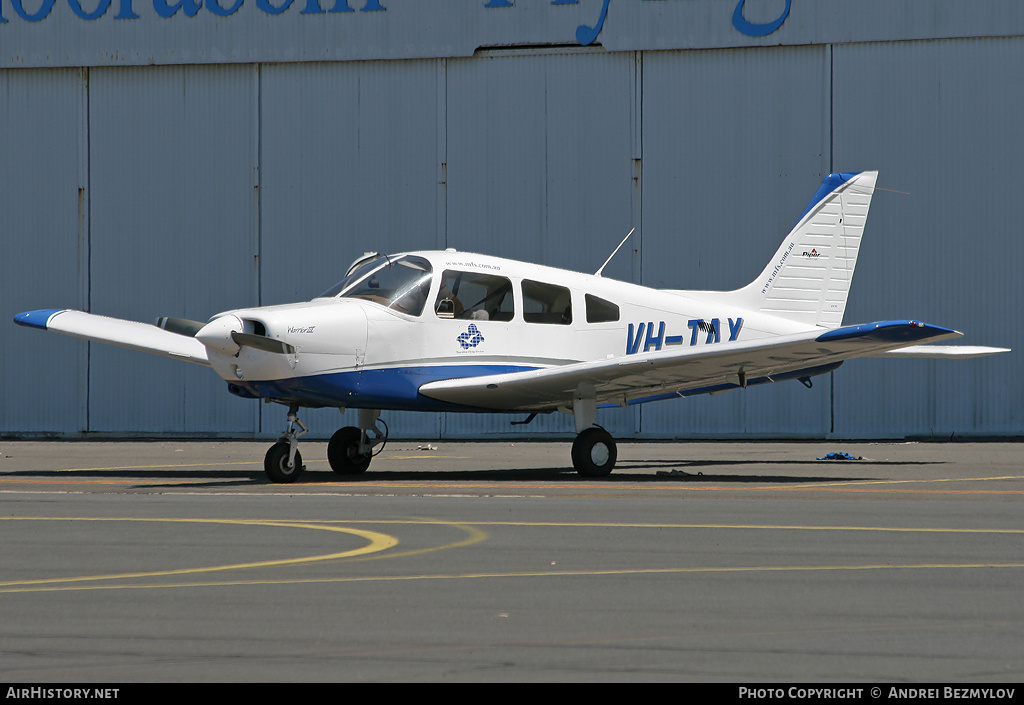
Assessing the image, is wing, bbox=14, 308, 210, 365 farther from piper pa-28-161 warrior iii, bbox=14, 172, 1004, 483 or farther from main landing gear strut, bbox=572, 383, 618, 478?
main landing gear strut, bbox=572, 383, 618, 478

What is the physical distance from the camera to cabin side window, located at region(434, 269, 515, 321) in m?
11.8

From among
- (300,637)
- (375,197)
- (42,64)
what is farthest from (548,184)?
(300,637)

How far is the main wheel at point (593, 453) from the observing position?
39.0 feet

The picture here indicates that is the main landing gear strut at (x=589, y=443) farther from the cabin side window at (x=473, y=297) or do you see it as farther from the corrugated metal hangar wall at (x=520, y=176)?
the corrugated metal hangar wall at (x=520, y=176)

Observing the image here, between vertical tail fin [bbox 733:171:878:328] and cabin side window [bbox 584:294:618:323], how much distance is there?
253 centimetres

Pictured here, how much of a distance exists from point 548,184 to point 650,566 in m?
16.8

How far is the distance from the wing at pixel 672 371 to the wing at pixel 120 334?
3.28 m

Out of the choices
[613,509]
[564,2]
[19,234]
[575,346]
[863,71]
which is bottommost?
[613,509]

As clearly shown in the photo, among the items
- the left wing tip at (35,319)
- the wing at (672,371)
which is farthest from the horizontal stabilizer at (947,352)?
the left wing tip at (35,319)

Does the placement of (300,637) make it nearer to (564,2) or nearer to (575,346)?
(575,346)

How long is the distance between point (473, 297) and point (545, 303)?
897 millimetres

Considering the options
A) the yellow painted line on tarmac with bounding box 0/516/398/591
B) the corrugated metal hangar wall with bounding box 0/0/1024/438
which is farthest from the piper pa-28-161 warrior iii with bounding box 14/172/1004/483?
Answer: the corrugated metal hangar wall with bounding box 0/0/1024/438

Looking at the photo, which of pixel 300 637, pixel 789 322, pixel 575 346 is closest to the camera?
pixel 300 637
